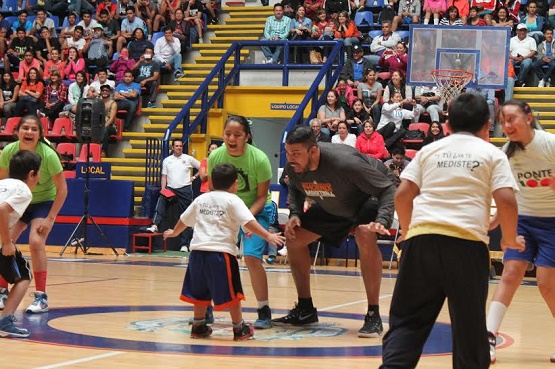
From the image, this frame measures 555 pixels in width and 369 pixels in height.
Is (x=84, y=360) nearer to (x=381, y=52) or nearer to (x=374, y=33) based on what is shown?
(x=381, y=52)

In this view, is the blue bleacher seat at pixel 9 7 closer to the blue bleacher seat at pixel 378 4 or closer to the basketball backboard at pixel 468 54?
the blue bleacher seat at pixel 378 4

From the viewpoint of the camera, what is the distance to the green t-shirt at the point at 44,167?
26.3ft

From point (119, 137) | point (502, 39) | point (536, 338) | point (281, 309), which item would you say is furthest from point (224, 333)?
point (119, 137)

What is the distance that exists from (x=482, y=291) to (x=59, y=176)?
445 cm

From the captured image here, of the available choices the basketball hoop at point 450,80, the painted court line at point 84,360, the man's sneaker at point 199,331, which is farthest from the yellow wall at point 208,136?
the painted court line at point 84,360

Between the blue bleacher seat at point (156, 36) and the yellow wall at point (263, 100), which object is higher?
the blue bleacher seat at point (156, 36)

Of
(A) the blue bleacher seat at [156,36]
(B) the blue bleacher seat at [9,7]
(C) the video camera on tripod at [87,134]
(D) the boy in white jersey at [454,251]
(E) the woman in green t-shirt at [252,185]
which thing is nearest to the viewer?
(D) the boy in white jersey at [454,251]

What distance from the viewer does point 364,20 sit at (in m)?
21.9

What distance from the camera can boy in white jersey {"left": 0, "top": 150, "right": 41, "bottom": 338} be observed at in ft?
21.8

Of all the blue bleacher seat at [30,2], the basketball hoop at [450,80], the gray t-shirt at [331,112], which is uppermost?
the blue bleacher seat at [30,2]

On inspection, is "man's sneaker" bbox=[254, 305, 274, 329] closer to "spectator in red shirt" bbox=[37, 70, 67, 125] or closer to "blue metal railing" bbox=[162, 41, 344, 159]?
"blue metal railing" bbox=[162, 41, 344, 159]

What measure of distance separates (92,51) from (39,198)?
15.2 metres

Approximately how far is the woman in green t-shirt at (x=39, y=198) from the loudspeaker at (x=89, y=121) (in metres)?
8.39

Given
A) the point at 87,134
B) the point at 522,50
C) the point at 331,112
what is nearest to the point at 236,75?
the point at 331,112
